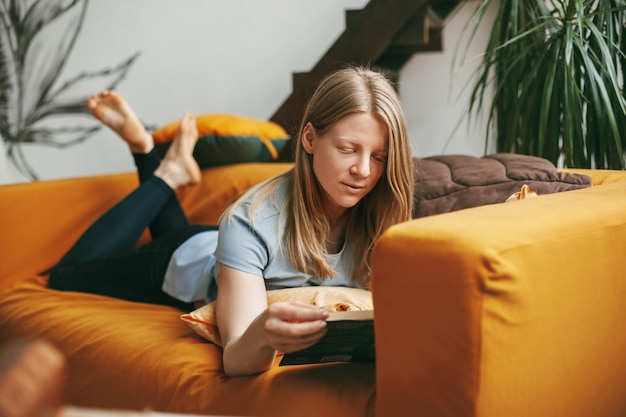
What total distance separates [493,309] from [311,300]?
0.43 metres

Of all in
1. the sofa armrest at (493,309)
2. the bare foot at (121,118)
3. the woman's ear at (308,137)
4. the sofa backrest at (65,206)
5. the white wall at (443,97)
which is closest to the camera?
the sofa armrest at (493,309)

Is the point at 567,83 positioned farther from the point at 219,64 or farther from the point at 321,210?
the point at 219,64

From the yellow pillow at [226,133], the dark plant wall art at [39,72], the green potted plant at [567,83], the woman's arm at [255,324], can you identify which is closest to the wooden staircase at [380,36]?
the yellow pillow at [226,133]

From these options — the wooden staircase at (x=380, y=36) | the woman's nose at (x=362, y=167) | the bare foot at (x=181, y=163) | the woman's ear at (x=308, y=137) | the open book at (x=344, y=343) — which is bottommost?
the open book at (x=344, y=343)

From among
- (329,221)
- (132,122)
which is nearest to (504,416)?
(329,221)

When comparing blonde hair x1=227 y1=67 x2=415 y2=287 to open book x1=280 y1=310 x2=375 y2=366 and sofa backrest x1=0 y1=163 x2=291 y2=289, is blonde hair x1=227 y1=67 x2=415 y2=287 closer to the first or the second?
open book x1=280 y1=310 x2=375 y2=366

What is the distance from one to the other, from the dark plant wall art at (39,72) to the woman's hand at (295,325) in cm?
282

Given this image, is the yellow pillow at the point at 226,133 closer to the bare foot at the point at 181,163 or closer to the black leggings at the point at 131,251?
the bare foot at the point at 181,163

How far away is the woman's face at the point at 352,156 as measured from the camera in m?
1.27

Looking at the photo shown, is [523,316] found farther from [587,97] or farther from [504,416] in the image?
[587,97]

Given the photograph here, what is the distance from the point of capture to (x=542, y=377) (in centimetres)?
93

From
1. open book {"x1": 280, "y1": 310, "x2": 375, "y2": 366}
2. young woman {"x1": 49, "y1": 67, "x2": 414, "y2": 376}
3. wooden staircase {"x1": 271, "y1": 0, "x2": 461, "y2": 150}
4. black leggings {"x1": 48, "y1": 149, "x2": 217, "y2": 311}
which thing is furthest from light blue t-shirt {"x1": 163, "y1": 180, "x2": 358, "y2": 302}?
wooden staircase {"x1": 271, "y1": 0, "x2": 461, "y2": 150}

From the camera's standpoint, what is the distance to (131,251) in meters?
1.89

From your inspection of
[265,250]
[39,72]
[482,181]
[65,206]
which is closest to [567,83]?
[482,181]
